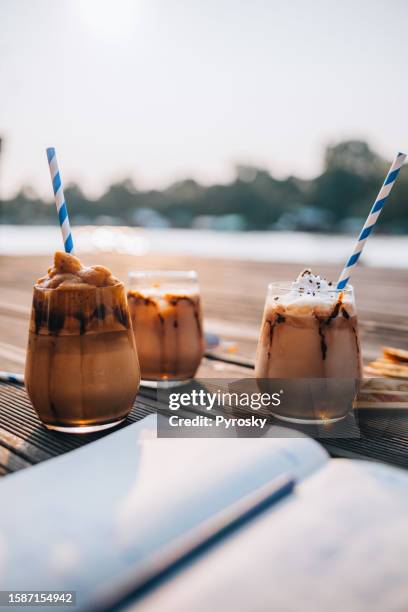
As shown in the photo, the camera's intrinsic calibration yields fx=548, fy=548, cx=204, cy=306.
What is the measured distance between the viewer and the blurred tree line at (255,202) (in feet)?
81.4

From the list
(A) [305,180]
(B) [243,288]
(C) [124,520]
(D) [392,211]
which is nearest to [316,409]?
(C) [124,520]

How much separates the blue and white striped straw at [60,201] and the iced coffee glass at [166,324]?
19 centimetres

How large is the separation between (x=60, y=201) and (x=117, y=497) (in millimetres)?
399

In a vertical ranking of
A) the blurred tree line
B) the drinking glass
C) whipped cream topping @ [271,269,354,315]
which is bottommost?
the drinking glass

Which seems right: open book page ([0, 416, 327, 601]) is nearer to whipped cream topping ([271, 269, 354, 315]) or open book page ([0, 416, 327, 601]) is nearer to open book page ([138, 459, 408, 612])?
open book page ([138, 459, 408, 612])

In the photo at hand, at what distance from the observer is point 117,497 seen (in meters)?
0.41

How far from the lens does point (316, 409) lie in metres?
0.64

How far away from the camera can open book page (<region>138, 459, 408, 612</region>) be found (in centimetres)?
30

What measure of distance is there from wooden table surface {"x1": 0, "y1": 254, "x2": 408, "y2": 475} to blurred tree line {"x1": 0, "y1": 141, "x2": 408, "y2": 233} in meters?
22.5

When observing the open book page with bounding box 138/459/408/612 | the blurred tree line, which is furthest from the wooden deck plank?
the blurred tree line

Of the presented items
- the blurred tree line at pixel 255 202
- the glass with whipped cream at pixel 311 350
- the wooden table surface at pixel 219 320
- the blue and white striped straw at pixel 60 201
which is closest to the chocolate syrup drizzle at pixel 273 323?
the glass with whipped cream at pixel 311 350

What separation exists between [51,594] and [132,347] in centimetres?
36

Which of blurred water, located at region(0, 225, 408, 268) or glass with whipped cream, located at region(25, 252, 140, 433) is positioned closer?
glass with whipped cream, located at region(25, 252, 140, 433)

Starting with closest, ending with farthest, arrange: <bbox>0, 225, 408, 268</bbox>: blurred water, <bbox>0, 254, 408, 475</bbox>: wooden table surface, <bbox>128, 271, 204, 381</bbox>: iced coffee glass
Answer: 1. <bbox>0, 254, 408, 475</bbox>: wooden table surface
2. <bbox>128, 271, 204, 381</bbox>: iced coffee glass
3. <bbox>0, 225, 408, 268</bbox>: blurred water
